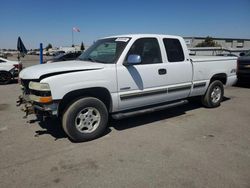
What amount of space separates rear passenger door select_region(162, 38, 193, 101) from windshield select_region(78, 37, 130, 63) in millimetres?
1058

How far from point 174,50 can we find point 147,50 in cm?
81

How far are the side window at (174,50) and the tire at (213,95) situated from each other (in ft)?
5.17

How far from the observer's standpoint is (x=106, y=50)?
4.98 meters

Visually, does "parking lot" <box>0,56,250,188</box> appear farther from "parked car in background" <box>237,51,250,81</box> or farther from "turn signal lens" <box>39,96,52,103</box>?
"parked car in background" <box>237,51,250,81</box>

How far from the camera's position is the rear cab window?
17.3ft

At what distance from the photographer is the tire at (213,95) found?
255 inches

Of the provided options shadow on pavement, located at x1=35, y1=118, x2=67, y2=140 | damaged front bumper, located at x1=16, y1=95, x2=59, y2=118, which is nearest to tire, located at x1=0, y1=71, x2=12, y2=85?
shadow on pavement, located at x1=35, y1=118, x2=67, y2=140

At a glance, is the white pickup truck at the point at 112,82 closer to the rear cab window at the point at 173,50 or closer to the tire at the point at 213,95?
the rear cab window at the point at 173,50

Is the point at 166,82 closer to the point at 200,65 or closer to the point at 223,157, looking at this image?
the point at 200,65

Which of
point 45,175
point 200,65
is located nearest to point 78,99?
point 45,175

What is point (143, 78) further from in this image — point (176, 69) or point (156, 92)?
point (176, 69)

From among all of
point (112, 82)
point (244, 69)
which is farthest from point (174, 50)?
point (244, 69)

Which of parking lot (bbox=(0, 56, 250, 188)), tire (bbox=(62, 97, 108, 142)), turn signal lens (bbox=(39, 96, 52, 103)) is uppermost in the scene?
turn signal lens (bbox=(39, 96, 52, 103))

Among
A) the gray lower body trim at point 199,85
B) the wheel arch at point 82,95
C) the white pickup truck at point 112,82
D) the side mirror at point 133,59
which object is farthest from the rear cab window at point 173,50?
the wheel arch at point 82,95
